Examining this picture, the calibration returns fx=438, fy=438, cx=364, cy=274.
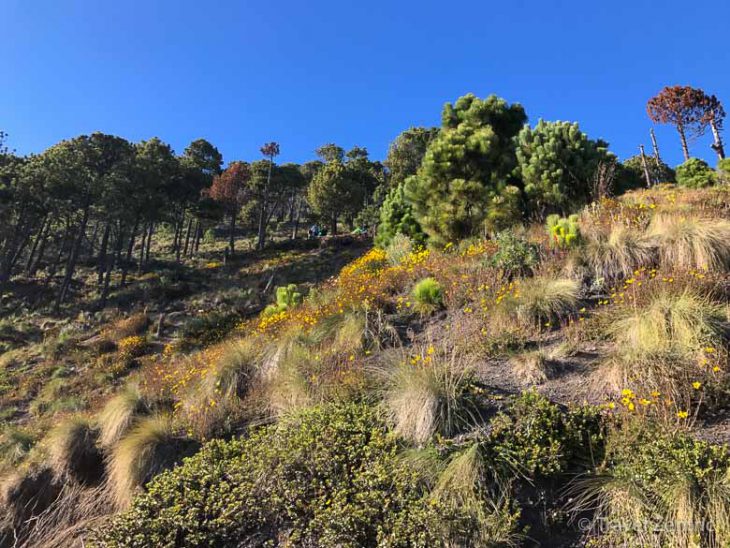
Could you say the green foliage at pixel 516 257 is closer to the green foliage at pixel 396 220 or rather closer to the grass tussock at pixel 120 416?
the grass tussock at pixel 120 416

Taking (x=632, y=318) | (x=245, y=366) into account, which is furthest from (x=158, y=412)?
(x=632, y=318)

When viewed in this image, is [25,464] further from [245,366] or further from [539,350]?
[539,350]

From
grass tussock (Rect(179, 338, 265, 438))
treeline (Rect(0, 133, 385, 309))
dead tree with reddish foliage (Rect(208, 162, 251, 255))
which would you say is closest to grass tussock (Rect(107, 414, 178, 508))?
grass tussock (Rect(179, 338, 265, 438))

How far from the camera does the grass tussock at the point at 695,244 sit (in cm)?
583

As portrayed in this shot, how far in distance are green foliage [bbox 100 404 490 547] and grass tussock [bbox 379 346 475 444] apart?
0.79 ft

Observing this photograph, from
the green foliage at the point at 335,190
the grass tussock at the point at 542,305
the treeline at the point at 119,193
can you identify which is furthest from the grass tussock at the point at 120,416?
the green foliage at the point at 335,190

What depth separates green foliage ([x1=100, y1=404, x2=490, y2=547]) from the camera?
3.30m

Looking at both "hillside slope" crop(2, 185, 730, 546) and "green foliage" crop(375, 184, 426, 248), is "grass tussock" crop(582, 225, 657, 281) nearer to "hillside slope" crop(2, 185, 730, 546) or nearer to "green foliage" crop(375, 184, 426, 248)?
"hillside slope" crop(2, 185, 730, 546)

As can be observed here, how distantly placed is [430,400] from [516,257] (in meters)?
3.92

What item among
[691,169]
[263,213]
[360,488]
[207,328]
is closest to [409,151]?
[263,213]

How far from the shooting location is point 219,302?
1956cm

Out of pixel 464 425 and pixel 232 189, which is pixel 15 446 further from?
pixel 232 189

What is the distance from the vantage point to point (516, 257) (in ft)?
23.8

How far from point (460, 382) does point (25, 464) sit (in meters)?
6.46
